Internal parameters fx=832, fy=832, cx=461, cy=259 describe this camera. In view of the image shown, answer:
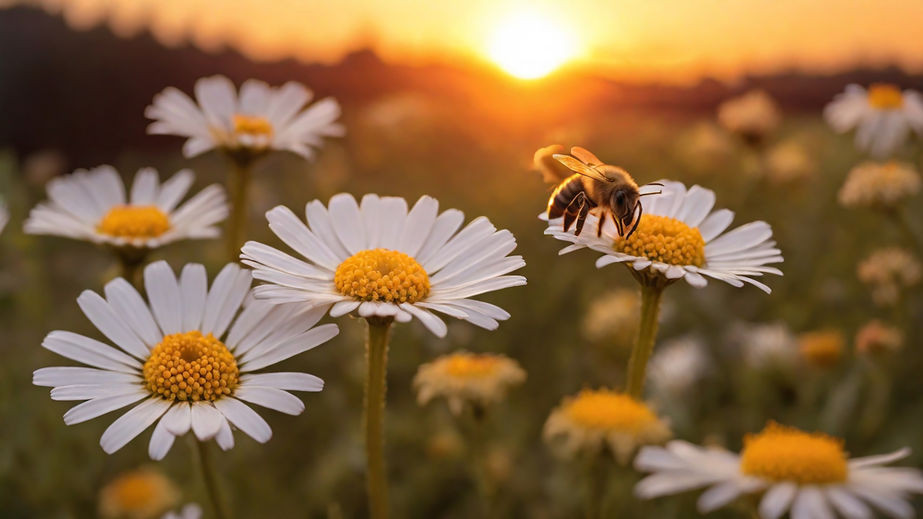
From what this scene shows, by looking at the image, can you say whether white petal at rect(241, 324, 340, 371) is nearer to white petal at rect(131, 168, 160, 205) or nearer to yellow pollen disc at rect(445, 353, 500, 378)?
yellow pollen disc at rect(445, 353, 500, 378)

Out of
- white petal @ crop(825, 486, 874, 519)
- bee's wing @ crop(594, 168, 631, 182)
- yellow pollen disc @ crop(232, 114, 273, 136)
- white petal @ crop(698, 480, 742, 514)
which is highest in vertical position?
yellow pollen disc @ crop(232, 114, 273, 136)

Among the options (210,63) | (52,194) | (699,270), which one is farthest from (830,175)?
(210,63)

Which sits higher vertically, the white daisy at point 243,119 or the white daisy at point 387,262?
the white daisy at point 243,119

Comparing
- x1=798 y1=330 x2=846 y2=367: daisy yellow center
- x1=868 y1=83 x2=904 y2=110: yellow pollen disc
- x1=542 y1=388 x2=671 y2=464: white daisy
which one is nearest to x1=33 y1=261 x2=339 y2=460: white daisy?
x1=542 y1=388 x2=671 y2=464: white daisy

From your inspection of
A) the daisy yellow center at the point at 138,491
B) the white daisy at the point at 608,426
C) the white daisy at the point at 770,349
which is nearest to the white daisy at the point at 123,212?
the white daisy at the point at 608,426

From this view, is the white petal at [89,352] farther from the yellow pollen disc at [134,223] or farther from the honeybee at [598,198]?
the honeybee at [598,198]
